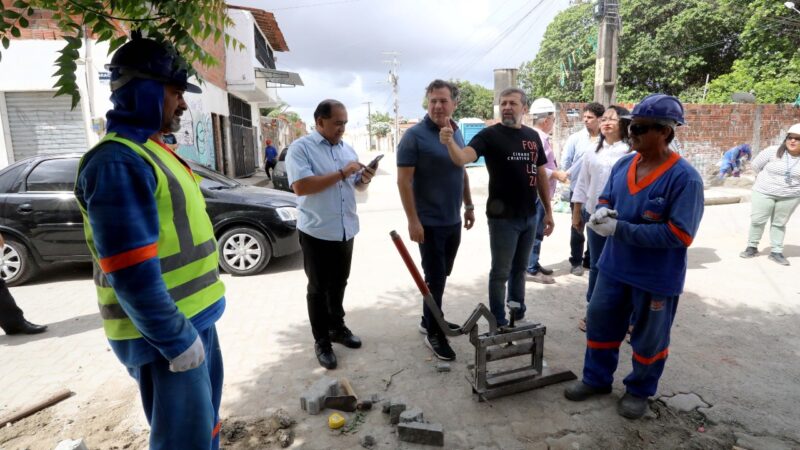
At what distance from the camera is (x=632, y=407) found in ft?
9.16

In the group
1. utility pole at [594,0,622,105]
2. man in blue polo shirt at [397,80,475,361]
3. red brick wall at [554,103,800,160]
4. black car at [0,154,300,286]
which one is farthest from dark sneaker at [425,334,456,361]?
red brick wall at [554,103,800,160]

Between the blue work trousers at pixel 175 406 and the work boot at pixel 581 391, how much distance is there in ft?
7.33

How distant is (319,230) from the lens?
133 inches

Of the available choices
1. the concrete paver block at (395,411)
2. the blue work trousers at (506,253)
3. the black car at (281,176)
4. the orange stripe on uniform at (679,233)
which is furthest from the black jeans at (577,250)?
the black car at (281,176)

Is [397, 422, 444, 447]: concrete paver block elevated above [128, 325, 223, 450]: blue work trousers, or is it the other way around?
[128, 325, 223, 450]: blue work trousers

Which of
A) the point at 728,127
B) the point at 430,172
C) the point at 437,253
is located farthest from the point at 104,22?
the point at 728,127

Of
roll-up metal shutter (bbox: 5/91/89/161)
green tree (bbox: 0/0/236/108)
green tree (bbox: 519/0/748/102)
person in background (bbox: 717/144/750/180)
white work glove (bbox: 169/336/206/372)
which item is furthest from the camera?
green tree (bbox: 519/0/748/102)

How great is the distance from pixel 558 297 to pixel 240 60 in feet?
55.0

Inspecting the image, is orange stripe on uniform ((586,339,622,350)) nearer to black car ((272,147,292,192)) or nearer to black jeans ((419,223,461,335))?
black jeans ((419,223,461,335))

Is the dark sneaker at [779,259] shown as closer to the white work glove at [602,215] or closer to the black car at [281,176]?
the white work glove at [602,215]

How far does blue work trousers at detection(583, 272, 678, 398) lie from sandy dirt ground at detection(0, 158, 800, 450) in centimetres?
20

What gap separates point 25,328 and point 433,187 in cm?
393

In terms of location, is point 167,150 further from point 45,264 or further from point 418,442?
point 45,264

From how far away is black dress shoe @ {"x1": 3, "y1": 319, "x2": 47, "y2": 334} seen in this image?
4.17 m
